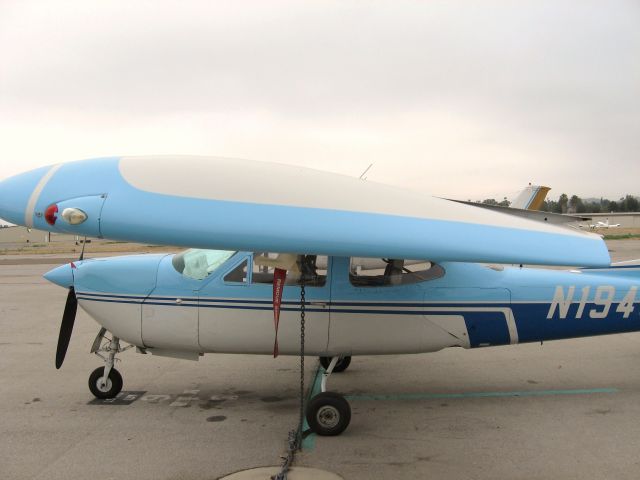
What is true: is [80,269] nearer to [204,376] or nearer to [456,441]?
[204,376]

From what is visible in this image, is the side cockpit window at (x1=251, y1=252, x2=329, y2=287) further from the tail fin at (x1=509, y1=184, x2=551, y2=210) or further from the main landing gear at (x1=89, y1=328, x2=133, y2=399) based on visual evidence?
the tail fin at (x1=509, y1=184, x2=551, y2=210)

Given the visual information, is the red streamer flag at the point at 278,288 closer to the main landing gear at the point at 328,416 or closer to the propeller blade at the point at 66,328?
the main landing gear at the point at 328,416

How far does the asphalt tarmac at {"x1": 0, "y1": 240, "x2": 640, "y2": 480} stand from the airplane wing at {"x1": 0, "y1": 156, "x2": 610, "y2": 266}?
5.97 feet

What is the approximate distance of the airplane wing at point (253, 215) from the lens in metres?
3.28

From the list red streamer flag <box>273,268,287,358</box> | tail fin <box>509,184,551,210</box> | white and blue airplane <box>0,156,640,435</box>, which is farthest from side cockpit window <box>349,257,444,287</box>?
tail fin <box>509,184,551,210</box>

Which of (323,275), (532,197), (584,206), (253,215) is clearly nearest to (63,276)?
(323,275)

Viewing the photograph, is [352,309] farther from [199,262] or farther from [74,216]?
[74,216]

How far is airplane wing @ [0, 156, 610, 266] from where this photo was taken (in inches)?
129

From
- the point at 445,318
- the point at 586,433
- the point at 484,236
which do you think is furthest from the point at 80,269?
the point at 586,433

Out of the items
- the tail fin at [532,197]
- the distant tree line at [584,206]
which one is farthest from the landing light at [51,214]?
the distant tree line at [584,206]

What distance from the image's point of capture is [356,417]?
17.2 ft

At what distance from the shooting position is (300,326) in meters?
5.09

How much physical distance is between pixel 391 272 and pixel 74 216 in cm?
301

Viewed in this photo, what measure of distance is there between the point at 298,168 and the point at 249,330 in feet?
6.02
